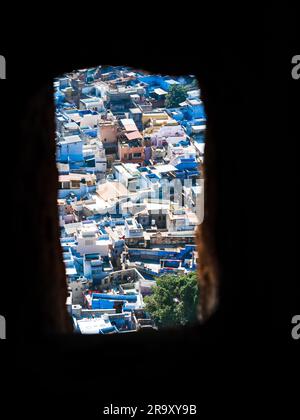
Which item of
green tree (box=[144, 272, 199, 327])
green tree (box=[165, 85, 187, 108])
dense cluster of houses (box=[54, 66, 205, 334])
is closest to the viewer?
green tree (box=[144, 272, 199, 327])

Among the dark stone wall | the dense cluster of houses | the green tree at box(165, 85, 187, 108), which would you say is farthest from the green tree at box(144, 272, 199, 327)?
the green tree at box(165, 85, 187, 108)

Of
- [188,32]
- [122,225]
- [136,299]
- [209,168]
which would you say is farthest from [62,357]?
[122,225]

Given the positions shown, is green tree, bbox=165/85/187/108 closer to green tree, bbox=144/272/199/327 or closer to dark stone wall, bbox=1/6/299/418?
green tree, bbox=144/272/199/327

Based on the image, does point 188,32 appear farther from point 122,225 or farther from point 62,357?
point 122,225

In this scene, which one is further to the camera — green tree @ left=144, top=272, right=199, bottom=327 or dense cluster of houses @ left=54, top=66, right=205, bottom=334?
dense cluster of houses @ left=54, top=66, right=205, bottom=334

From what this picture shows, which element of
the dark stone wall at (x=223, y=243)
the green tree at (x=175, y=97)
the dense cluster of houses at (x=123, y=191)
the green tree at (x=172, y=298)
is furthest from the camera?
the green tree at (x=175, y=97)

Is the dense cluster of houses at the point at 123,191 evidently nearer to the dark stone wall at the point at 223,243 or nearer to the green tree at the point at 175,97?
the green tree at the point at 175,97

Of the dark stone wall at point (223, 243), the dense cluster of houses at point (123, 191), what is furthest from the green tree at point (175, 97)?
the dark stone wall at point (223, 243)
